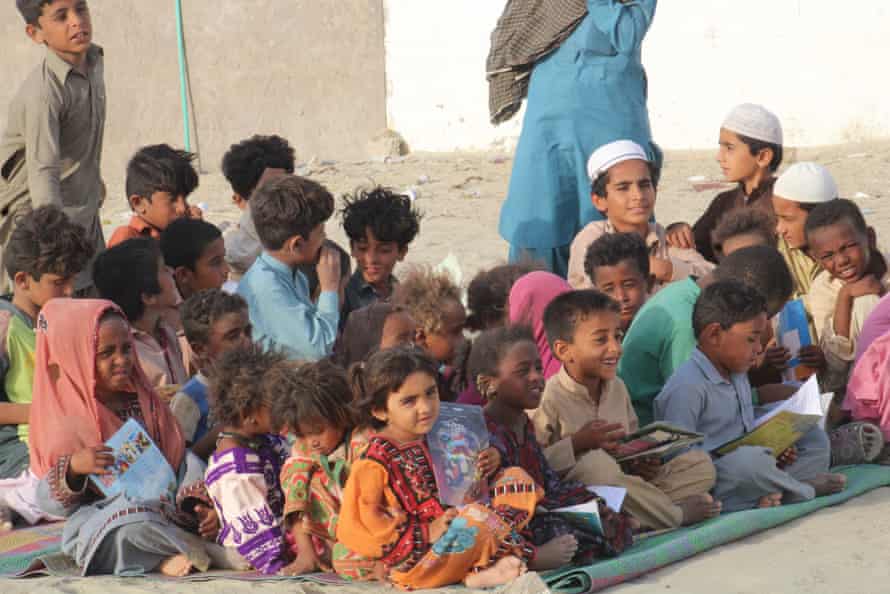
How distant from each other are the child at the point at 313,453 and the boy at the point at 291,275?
917mm

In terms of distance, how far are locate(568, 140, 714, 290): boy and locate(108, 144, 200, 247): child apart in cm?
190

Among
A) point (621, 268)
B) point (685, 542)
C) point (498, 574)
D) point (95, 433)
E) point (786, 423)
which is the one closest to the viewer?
point (498, 574)

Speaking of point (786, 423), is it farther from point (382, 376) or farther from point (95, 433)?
point (95, 433)

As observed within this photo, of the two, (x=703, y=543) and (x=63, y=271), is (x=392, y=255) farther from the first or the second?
(x=703, y=543)

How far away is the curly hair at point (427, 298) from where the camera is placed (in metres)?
5.86

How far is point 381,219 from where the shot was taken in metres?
6.63

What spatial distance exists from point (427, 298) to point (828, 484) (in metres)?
1.69

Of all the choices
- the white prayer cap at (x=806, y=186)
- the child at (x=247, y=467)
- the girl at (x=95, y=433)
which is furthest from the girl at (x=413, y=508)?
the white prayer cap at (x=806, y=186)

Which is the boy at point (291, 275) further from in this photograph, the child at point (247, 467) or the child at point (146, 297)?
the child at point (247, 467)

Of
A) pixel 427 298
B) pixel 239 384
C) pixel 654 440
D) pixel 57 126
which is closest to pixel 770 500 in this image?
pixel 654 440

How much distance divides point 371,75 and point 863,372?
1041cm

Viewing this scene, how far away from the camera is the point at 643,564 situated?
4.89 meters

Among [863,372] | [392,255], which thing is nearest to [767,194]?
[863,372]

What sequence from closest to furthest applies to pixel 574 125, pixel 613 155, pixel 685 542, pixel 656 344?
pixel 685 542 → pixel 656 344 → pixel 613 155 → pixel 574 125
